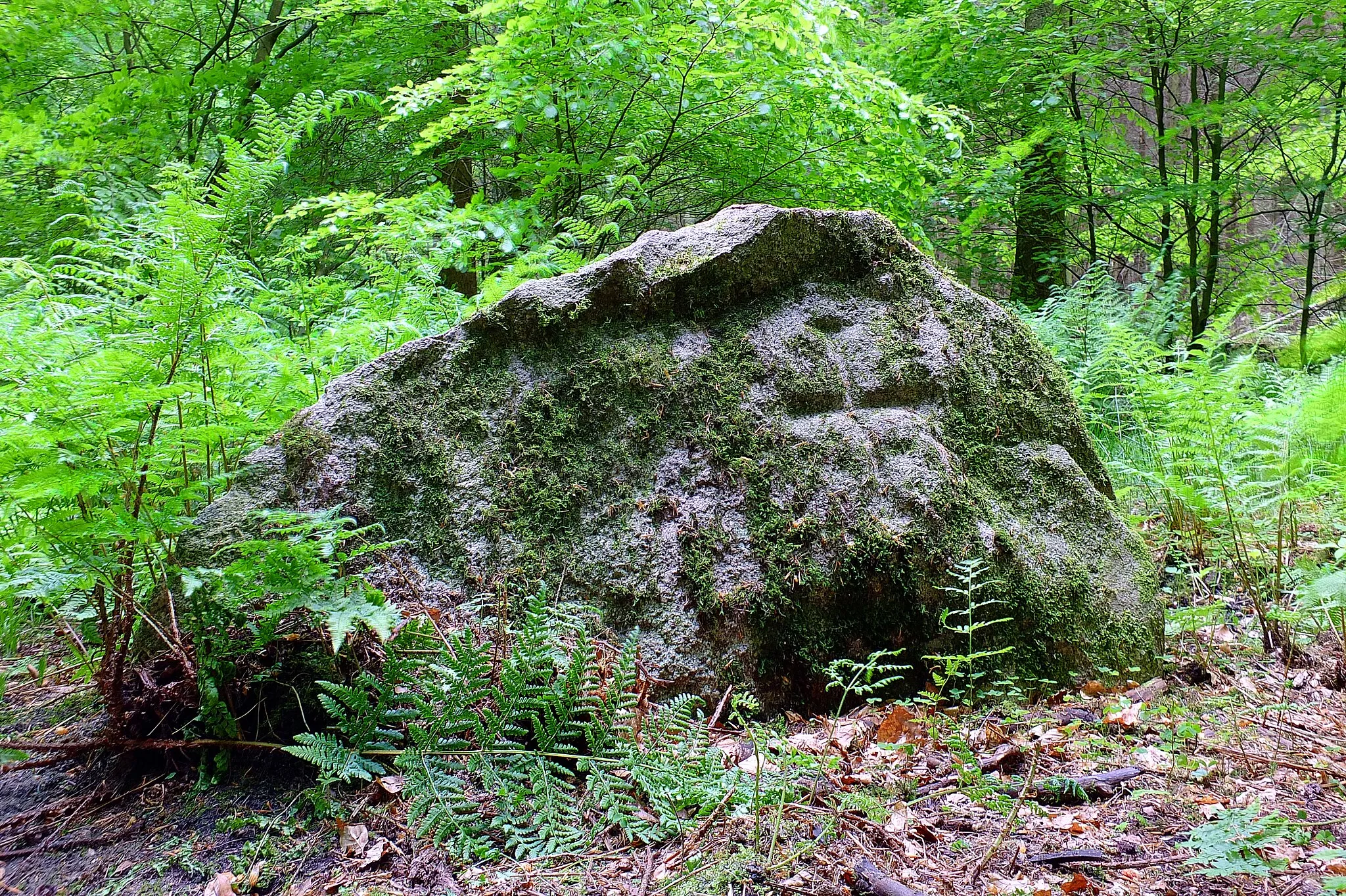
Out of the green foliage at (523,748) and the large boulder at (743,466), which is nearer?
the green foliage at (523,748)

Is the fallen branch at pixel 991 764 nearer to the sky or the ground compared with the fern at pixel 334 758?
nearer to the ground

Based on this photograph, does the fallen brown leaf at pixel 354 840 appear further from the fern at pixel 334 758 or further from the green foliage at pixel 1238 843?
the green foliage at pixel 1238 843

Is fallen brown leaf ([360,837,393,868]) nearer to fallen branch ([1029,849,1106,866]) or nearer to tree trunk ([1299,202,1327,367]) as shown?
fallen branch ([1029,849,1106,866])

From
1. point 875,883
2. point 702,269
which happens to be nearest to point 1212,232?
point 702,269

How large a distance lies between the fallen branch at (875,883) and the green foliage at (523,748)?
27 cm

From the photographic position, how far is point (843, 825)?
1815 mm

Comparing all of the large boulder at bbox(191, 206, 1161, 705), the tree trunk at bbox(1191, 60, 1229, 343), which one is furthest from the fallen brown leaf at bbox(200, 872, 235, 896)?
the tree trunk at bbox(1191, 60, 1229, 343)

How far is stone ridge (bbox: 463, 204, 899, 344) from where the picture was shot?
9.62ft

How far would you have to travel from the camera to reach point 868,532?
2.75m

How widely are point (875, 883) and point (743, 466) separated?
1.55 meters

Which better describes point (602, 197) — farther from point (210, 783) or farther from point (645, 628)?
point (210, 783)

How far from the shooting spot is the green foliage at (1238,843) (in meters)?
1.44

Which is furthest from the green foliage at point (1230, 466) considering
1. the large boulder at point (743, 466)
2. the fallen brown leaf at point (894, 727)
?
the fallen brown leaf at point (894, 727)

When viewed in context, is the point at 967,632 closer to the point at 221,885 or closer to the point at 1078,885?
the point at 1078,885
